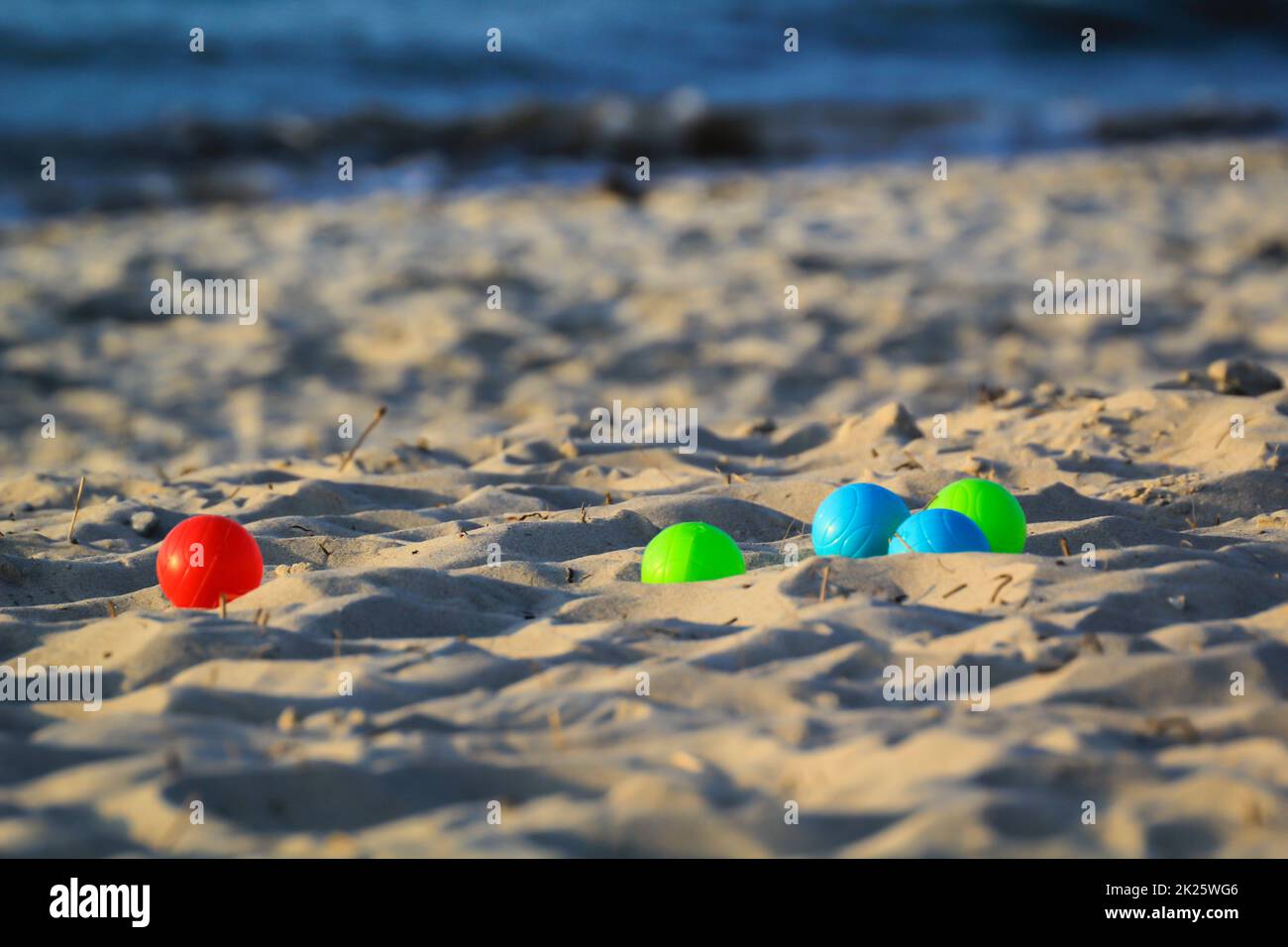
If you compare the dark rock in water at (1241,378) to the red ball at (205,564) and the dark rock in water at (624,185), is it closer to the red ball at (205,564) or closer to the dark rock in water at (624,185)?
the red ball at (205,564)

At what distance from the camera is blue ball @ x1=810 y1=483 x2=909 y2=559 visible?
3527 millimetres

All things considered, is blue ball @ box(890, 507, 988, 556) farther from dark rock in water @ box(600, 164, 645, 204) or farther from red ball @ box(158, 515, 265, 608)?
dark rock in water @ box(600, 164, 645, 204)

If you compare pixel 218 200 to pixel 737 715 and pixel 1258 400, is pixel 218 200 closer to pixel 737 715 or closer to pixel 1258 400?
pixel 1258 400

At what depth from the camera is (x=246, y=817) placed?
2.25 meters

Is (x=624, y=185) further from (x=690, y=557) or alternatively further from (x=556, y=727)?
(x=556, y=727)

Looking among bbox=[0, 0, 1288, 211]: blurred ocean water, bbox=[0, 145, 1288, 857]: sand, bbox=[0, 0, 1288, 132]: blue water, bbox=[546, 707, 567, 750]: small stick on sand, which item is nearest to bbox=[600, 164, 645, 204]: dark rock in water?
bbox=[0, 0, 1288, 211]: blurred ocean water


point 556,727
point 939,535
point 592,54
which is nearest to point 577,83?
point 592,54

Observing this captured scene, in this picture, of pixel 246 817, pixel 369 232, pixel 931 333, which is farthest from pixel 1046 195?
pixel 246 817

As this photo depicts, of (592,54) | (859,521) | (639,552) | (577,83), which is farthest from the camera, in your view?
(592,54)

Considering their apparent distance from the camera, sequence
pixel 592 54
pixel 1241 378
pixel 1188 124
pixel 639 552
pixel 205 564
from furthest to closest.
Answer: pixel 592 54
pixel 1188 124
pixel 1241 378
pixel 639 552
pixel 205 564

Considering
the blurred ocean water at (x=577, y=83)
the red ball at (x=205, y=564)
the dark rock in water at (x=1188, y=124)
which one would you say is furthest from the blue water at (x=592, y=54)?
the red ball at (x=205, y=564)

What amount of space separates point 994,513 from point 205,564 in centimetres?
204

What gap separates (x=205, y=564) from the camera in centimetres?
331

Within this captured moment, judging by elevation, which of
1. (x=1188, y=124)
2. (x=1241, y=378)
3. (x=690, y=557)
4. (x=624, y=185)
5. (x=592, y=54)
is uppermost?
(x=592, y=54)
